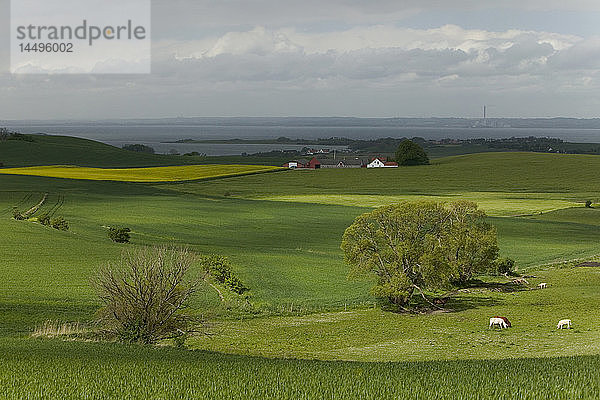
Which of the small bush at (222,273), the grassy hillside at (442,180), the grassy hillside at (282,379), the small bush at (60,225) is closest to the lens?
the grassy hillside at (282,379)

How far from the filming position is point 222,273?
41719 millimetres

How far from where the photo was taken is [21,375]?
53.1 ft

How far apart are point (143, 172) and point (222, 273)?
8948 centimetres

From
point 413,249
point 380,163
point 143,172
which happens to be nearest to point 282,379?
point 413,249

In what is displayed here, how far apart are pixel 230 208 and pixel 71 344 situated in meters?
57.0

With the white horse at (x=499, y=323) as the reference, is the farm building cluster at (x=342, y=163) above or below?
above

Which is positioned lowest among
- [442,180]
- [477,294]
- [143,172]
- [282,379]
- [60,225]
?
[477,294]

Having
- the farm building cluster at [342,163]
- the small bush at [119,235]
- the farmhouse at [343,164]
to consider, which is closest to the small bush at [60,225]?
the small bush at [119,235]

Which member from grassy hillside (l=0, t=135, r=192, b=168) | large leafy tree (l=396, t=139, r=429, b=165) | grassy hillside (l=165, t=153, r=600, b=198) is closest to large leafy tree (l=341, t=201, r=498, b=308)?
grassy hillside (l=165, t=153, r=600, b=198)

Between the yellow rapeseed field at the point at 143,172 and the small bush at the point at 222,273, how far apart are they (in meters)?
69.4

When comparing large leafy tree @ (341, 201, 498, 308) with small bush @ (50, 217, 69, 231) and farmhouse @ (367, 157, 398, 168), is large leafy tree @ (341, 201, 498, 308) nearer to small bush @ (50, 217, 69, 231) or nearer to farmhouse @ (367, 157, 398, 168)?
small bush @ (50, 217, 69, 231)

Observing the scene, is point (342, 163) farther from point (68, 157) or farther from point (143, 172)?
point (68, 157)

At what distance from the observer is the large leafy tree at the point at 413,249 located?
41.9 m

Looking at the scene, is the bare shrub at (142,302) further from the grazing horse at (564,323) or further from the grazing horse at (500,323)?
the grazing horse at (564,323)
